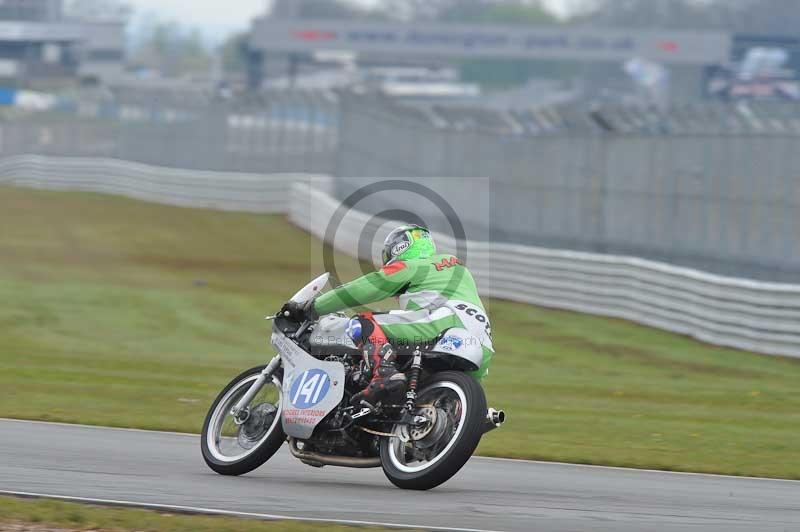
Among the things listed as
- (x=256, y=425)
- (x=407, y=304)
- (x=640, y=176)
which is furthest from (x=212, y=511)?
(x=640, y=176)

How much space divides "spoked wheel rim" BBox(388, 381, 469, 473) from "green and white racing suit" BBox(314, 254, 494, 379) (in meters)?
0.44

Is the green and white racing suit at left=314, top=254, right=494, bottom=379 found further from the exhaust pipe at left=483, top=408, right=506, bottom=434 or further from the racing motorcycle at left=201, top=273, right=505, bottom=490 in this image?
the exhaust pipe at left=483, top=408, right=506, bottom=434

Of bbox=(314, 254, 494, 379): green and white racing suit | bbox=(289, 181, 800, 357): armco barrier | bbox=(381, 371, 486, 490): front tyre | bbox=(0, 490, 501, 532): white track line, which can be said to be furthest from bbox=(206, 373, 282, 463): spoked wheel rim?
bbox=(289, 181, 800, 357): armco barrier

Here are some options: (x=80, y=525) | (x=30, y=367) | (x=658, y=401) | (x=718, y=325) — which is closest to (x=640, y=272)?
(x=718, y=325)

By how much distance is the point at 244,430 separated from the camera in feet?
29.6

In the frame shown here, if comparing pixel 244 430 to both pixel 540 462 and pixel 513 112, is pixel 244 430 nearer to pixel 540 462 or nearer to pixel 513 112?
pixel 540 462

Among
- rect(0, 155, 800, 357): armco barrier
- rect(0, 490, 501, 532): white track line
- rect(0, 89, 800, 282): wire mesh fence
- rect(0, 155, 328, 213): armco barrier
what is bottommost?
rect(0, 155, 328, 213): armco barrier

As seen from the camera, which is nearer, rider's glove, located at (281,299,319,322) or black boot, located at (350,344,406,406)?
black boot, located at (350,344,406,406)

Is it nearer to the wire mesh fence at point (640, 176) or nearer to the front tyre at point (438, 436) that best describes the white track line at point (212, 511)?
the front tyre at point (438, 436)

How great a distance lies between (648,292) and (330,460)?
12.4m

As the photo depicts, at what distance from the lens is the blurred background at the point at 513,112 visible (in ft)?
68.5

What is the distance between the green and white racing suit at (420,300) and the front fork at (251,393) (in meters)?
0.53

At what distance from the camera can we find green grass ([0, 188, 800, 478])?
37.3 feet

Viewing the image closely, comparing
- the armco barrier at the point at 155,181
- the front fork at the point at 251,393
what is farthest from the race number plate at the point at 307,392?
the armco barrier at the point at 155,181
